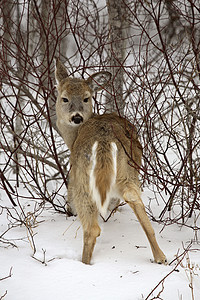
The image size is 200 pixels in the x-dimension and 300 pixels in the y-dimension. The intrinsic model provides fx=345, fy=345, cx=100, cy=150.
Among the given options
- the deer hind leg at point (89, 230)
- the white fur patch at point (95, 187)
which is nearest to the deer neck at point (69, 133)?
the white fur patch at point (95, 187)

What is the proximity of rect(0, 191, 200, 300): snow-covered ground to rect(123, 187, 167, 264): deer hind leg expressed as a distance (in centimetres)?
10

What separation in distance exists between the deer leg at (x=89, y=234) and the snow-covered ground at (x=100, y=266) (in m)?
0.11

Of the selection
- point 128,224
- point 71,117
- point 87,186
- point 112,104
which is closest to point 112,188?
point 87,186

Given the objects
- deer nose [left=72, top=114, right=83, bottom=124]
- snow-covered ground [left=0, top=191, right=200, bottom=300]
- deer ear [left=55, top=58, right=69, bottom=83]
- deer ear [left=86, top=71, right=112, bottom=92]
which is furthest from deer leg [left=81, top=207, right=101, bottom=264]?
deer ear [left=55, top=58, right=69, bottom=83]

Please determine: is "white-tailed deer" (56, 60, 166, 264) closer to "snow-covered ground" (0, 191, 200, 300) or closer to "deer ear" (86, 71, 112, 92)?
"snow-covered ground" (0, 191, 200, 300)

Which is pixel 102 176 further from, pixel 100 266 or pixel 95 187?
pixel 100 266

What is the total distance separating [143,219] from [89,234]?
1.89 feet

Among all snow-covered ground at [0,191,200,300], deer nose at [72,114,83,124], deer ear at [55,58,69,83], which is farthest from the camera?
deer ear at [55,58,69,83]

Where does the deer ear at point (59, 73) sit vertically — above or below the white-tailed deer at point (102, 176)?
above

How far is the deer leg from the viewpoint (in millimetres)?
3453

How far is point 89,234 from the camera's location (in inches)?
137

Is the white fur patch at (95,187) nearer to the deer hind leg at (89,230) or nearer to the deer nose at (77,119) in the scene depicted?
the deer hind leg at (89,230)

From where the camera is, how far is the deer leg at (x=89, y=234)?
3453mm

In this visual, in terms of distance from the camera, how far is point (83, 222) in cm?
355
